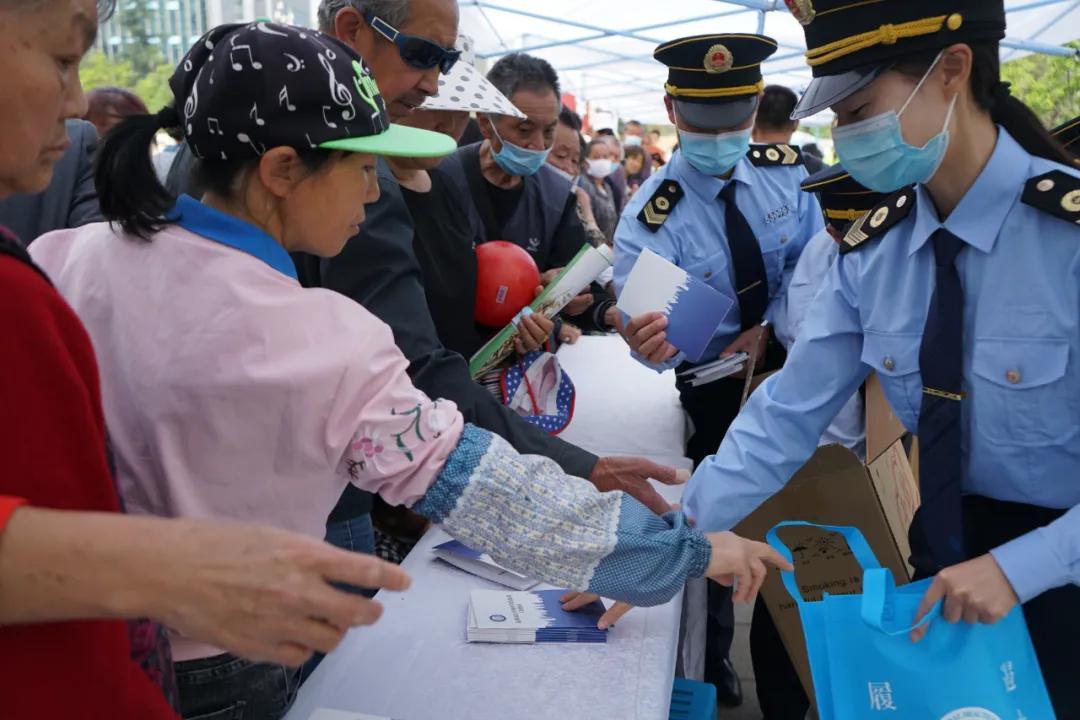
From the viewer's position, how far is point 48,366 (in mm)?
694

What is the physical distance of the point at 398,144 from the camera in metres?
1.16

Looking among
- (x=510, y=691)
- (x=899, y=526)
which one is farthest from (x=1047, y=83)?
(x=510, y=691)

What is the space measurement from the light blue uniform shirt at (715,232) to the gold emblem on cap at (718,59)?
32 cm

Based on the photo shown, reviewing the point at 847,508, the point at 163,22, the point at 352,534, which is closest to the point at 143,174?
the point at 352,534

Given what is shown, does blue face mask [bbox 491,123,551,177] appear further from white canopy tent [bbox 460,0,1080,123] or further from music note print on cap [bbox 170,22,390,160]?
white canopy tent [bbox 460,0,1080,123]

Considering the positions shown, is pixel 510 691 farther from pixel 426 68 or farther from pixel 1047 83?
pixel 1047 83

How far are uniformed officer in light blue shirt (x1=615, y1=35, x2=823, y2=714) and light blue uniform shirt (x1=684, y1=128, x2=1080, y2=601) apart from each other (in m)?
1.15

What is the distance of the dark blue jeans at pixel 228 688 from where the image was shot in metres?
1.13

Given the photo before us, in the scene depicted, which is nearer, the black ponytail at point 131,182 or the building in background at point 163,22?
the black ponytail at point 131,182

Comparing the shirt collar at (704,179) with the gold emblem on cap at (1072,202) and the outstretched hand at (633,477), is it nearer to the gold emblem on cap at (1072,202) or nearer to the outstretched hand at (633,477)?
the outstretched hand at (633,477)

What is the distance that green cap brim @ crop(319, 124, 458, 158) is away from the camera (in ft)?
3.70

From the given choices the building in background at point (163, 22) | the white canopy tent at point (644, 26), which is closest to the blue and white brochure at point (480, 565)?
the white canopy tent at point (644, 26)

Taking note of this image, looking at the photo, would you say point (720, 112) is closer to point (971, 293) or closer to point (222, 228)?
point (971, 293)

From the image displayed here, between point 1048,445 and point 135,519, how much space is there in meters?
1.36
